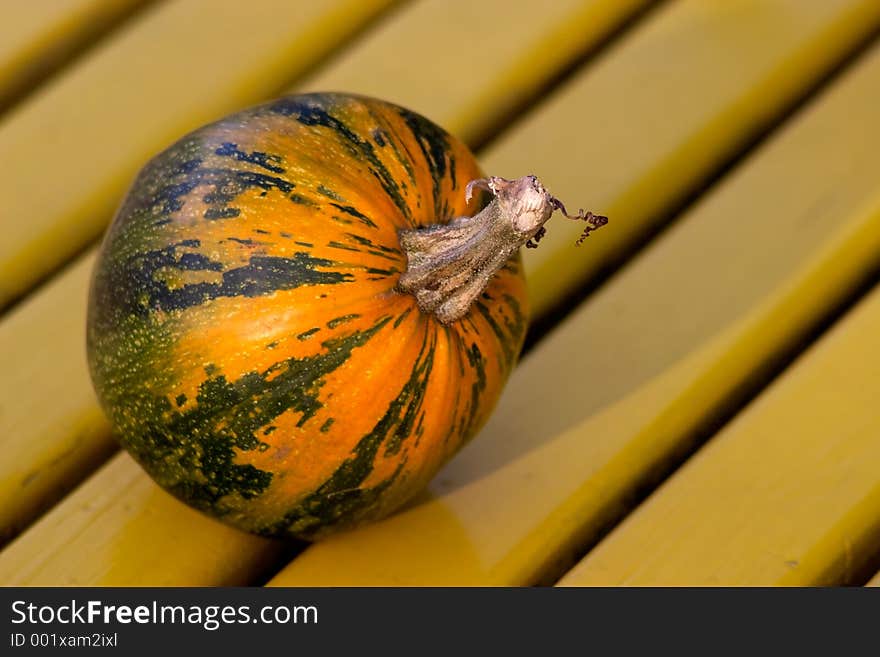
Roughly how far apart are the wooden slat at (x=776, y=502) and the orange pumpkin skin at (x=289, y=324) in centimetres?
17

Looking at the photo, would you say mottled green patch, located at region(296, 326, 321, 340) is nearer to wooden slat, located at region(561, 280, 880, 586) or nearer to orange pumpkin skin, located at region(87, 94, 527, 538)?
orange pumpkin skin, located at region(87, 94, 527, 538)

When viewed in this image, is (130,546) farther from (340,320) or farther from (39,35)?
(39,35)

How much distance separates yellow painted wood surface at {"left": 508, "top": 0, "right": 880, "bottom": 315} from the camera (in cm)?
118

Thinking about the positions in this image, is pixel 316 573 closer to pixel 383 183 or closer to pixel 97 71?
pixel 383 183

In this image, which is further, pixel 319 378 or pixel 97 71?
pixel 97 71

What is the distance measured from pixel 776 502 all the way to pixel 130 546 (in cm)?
47

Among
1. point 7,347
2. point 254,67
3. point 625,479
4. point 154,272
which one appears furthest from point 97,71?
point 625,479

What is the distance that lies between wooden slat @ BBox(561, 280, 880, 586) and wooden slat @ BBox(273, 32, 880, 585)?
0.13 feet

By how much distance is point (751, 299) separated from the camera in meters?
1.11

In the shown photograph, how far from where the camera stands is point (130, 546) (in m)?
0.97

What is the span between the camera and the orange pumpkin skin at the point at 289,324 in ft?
2.60

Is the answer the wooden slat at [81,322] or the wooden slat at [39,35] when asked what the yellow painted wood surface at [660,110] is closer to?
the wooden slat at [81,322]

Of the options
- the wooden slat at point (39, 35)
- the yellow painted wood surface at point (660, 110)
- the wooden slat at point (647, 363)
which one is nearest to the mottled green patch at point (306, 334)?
the wooden slat at point (647, 363)

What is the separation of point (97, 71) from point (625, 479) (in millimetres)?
637
